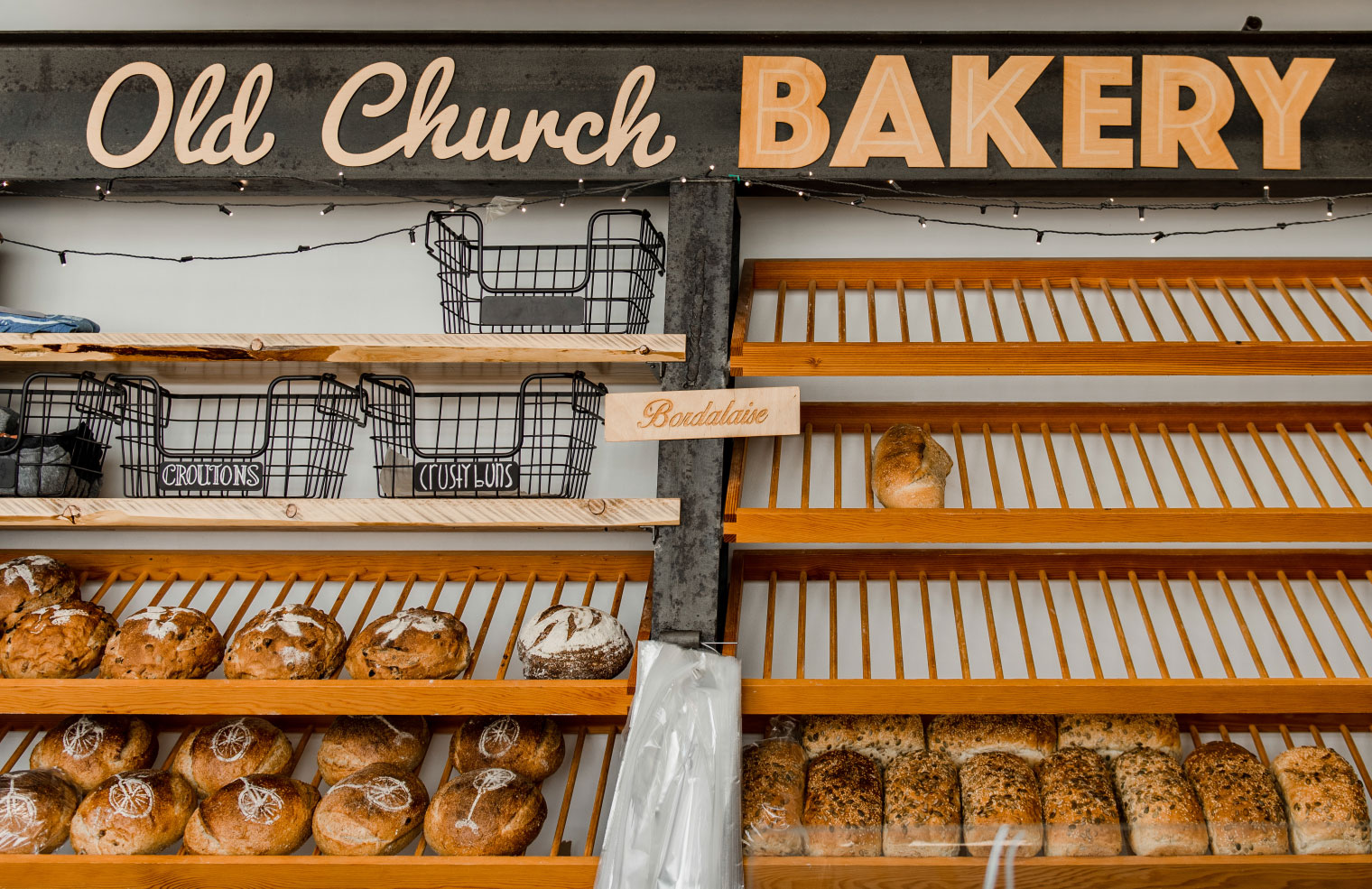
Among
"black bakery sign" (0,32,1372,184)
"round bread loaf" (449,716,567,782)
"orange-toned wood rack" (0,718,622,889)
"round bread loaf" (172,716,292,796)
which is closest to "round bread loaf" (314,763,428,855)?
"orange-toned wood rack" (0,718,622,889)

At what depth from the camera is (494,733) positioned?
7.59 ft

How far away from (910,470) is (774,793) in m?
0.75

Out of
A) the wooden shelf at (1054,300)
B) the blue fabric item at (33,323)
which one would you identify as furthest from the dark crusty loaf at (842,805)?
the blue fabric item at (33,323)

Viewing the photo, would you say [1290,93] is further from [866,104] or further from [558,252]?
[558,252]

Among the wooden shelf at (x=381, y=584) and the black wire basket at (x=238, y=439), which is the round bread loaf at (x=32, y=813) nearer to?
the wooden shelf at (x=381, y=584)

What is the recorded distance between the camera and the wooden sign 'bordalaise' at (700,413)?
2240 mm

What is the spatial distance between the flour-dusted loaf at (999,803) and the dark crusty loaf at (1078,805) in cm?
3

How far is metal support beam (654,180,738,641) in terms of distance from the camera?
226 cm

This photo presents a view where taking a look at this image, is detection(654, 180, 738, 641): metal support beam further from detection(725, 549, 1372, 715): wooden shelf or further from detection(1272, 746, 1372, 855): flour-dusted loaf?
detection(1272, 746, 1372, 855): flour-dusted loaf

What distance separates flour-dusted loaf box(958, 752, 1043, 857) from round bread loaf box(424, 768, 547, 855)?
0.86m

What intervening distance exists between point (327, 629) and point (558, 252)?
1121mm

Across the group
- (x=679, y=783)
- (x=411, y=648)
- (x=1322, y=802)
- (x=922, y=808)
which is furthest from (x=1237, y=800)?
(x=411, y=648)

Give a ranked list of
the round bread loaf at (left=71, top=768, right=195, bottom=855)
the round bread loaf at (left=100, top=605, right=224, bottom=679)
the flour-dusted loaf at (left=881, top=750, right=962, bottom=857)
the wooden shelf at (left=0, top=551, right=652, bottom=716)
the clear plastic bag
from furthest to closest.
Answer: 1. the wooden shelf at (left=0, top=551, right=652, bottom=716)
2. the round bread loaf at (left=100, top=605, right=224, bottom=679)
3. the round bread loaf at (left=71, top=768, right=195, bottom=855)
4. the clear plastic bag
5. the flour-dusted loaf at (left=881, top=750, right=962, bottom=857)

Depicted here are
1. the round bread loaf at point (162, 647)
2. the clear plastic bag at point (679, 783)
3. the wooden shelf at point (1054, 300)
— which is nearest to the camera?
the clear plastic bag at point (679, 783)
